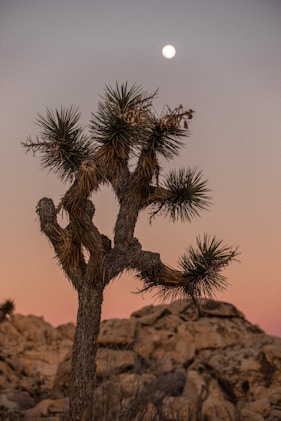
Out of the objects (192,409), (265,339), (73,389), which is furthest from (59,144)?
(265,339)

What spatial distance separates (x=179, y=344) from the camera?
58.1 feet

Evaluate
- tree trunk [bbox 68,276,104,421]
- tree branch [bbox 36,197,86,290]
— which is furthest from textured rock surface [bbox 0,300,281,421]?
tree branch [bbox 36,197,86,290]

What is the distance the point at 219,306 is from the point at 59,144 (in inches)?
485

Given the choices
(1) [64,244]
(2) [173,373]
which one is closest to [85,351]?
(1) [64,244]

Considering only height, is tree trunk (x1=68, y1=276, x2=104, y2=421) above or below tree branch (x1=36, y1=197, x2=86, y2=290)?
below

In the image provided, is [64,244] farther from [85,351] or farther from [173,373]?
[173,373]

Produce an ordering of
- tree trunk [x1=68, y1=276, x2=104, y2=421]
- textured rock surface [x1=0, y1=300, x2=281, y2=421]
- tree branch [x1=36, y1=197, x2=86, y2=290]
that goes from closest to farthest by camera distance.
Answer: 1. tree trunk [x1=68, y1=276, x2=104, y2=421]
2. tree branch [x1=36, y1=197, x2=86, y2=290]
3. textured rock surface [x1=0, y1=300, x2=281, y2=421]

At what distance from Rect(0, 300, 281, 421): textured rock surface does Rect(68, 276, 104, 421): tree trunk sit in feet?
0.99

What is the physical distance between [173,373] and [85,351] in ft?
19.3

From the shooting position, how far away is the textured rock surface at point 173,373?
395 inches

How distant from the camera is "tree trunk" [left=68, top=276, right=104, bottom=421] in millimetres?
8711

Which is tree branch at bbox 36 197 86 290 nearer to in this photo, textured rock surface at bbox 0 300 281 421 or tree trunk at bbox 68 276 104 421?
tree trunk at bbox 68 276 104 421

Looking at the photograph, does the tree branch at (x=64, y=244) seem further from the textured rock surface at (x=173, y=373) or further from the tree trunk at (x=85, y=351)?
the textured rock surface at (x=173, y=373)

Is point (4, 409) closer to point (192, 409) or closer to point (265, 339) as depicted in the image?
point (192, 409)
